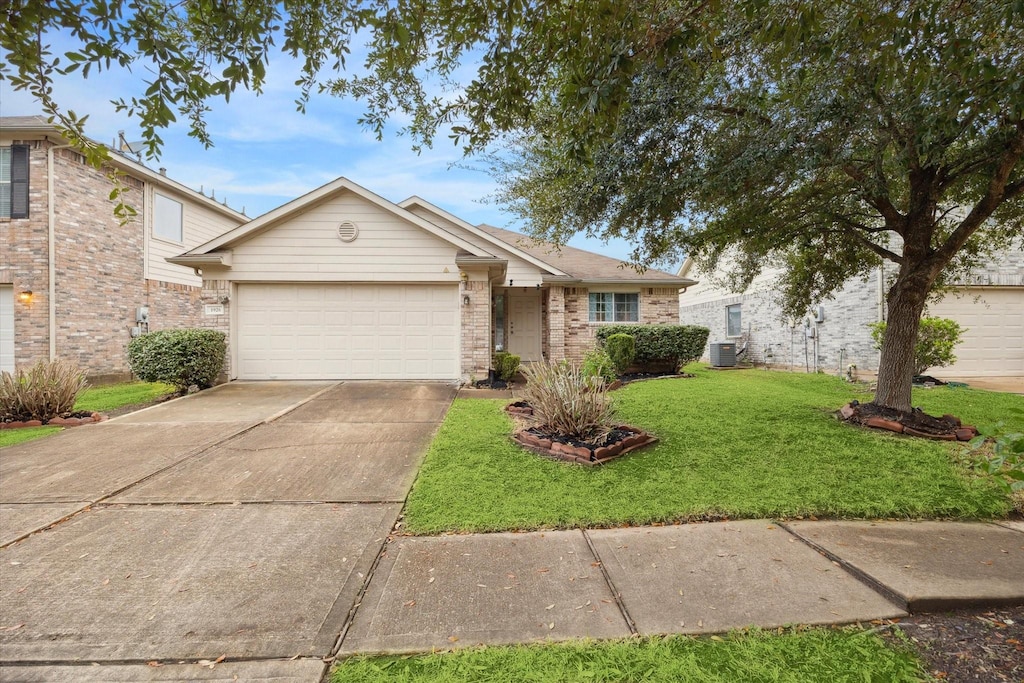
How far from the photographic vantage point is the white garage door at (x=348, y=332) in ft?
36.7

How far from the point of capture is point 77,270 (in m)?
12.2

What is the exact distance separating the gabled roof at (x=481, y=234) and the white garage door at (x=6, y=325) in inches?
367

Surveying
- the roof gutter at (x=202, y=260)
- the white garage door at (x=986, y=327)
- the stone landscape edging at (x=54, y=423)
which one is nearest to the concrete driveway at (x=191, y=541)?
the stone landscape edging at (x=54, y=423)

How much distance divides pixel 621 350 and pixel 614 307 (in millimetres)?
3548

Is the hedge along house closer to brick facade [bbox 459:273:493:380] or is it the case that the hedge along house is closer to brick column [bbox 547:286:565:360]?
brick facade [bbox 459:273:493:380]

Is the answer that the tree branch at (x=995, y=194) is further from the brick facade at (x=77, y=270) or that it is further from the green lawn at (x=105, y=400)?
the brick facade at (x=77, y=270)

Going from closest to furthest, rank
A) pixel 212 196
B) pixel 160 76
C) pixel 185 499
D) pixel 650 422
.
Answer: pixel 160 76 < pixel 185 499 < pixel 650 422 < pixel 212 196

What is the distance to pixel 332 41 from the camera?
3.40m

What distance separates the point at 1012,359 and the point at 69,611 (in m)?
18.8

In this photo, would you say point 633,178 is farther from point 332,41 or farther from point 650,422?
point 332,41

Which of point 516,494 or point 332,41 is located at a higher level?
point 332,41

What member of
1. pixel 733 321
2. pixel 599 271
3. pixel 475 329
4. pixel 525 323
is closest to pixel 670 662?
pixel 475 329

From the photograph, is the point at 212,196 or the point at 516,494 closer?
the point at 516,494

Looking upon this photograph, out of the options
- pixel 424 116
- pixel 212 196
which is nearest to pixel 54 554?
pixel 424 116
